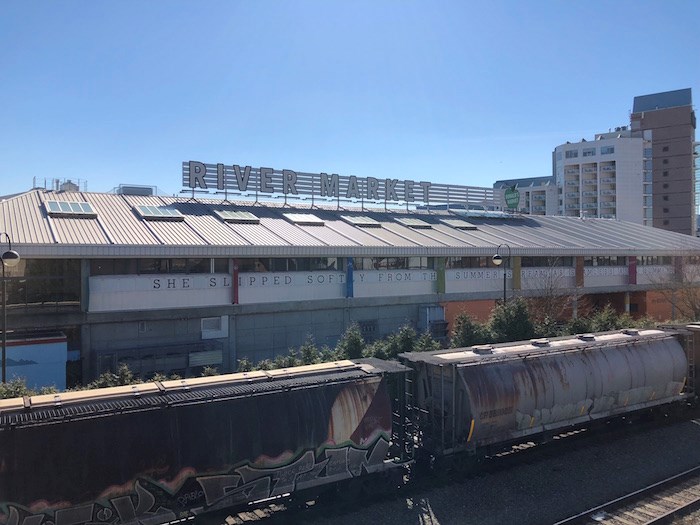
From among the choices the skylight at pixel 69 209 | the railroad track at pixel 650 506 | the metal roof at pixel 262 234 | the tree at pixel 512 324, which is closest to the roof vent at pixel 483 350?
the railroad track at pixel 650 506

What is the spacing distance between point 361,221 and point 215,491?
29343 mm

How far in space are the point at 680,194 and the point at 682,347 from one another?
10422cm

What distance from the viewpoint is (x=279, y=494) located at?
1195 centimetres

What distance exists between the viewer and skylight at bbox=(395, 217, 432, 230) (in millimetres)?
41484

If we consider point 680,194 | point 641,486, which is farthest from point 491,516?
point 680,194

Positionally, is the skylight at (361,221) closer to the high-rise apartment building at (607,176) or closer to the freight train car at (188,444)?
the freight train car at (188,444)

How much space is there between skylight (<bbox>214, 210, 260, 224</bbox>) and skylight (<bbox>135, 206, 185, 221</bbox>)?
105 inches

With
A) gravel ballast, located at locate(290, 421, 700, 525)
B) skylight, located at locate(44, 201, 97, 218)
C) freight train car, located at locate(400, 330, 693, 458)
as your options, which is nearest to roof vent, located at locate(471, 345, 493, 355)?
freight train car, located at locate(400, 330, 693, 458)

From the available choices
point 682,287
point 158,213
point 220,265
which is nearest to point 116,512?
point 220,265

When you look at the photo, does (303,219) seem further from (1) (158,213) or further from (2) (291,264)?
(1) (158,213)

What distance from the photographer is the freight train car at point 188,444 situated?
9.68 metres

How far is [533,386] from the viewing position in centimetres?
1587

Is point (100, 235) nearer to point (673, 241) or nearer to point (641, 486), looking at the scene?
point (641, 486)

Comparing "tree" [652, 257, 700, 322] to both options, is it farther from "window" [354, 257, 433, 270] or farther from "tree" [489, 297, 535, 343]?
"tree" [489, 297, 535, 343]
